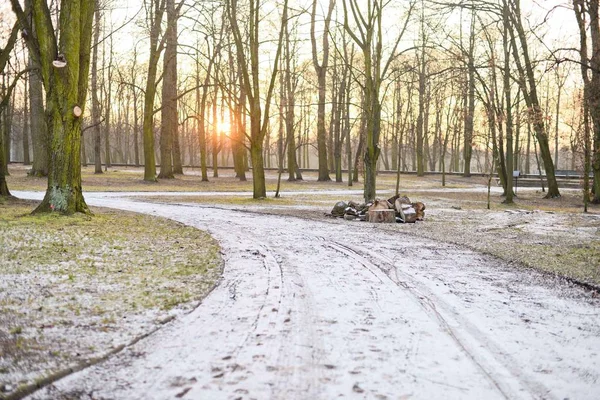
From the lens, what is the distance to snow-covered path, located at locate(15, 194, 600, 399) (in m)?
3.39

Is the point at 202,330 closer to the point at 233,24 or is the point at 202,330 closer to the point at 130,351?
the point at 130,351

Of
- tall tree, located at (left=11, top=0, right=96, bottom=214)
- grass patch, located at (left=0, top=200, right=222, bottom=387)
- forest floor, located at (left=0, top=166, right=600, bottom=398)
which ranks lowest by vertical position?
forest floor, located at (left=0, top=166, right=600, bottom=398)

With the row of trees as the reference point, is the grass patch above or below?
below

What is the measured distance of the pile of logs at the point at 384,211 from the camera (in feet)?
46.6

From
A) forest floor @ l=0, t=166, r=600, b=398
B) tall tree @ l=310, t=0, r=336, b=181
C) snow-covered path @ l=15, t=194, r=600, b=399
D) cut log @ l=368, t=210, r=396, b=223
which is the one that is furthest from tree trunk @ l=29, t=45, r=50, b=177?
snow-covered path @ l=15, t=194, r=600, b=399

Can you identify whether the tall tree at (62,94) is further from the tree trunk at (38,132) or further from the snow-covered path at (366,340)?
the tree trunk at (38,132)

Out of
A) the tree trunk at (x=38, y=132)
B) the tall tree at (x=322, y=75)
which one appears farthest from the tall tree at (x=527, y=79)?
the tree trunk at (x=38, y=132)

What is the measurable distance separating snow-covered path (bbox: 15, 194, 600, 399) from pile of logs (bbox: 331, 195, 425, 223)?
6406 mm

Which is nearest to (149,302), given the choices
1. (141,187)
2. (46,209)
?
(46,209)

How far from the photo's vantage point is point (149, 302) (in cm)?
548

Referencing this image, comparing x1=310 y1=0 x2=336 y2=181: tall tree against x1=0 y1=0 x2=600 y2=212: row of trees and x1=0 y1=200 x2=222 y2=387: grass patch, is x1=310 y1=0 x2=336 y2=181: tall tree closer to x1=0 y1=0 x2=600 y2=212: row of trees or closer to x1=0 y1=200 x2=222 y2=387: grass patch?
x1=0 y1=0 x2=600 y2=212: row of trees

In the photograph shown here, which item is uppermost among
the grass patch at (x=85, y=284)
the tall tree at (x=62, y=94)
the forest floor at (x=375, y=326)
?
the tall tree at (x=62, y=94)

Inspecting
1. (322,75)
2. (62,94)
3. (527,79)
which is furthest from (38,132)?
(527,79)

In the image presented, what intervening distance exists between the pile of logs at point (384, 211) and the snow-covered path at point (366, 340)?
21.0 ft
